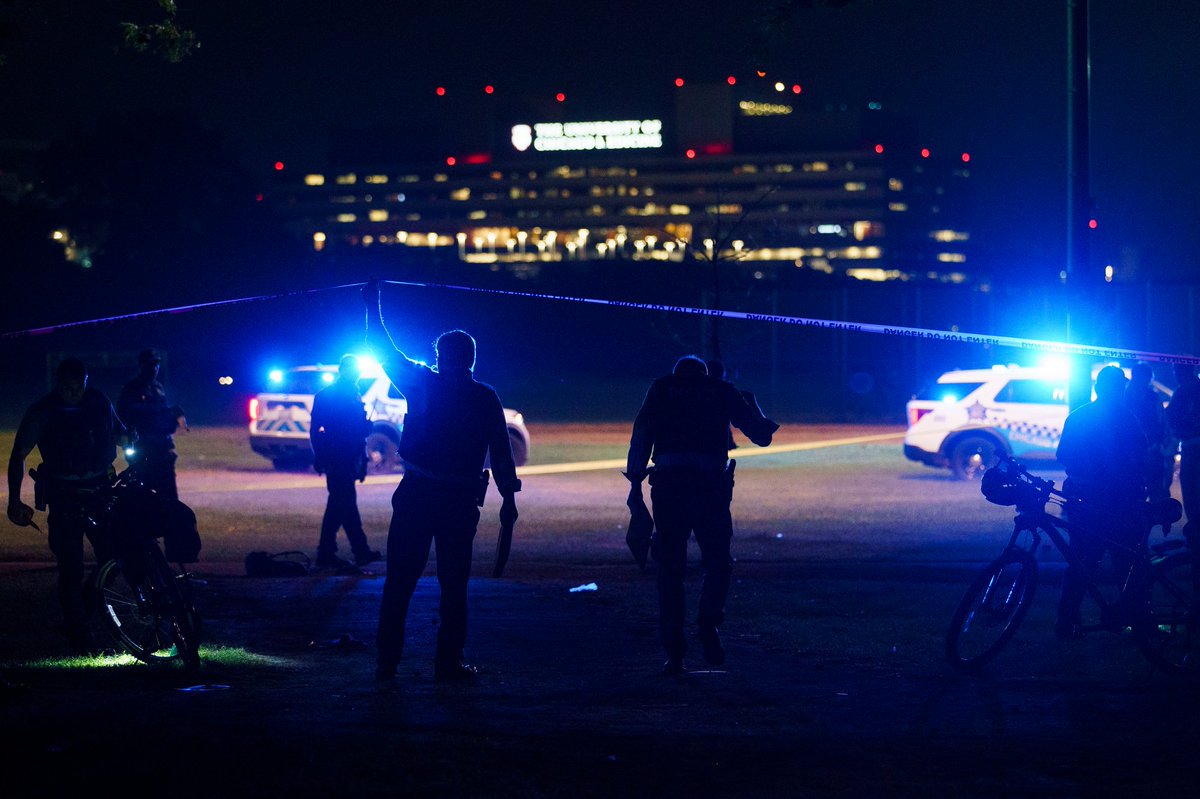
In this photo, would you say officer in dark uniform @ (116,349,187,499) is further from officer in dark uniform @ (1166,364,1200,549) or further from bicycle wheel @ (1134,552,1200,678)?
officer in dark uniform @ (1166,364,1200,549)

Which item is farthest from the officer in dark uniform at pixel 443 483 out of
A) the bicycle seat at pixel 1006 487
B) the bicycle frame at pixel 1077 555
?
the bicycle frame at pixel 1077 555

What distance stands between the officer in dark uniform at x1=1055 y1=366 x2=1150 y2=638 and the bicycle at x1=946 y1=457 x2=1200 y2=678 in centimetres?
10

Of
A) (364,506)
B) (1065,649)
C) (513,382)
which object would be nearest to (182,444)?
(364,506)

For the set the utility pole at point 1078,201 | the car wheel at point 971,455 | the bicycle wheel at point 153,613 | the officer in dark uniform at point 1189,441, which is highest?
the utility pole at point 1078,201

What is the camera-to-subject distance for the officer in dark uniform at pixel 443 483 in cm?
745

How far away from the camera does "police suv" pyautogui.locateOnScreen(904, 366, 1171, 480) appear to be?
2081 centimetres

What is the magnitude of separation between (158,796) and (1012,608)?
4732mm

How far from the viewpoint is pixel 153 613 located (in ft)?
25.4

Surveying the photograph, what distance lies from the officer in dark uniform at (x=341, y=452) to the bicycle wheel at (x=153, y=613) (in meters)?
4.38

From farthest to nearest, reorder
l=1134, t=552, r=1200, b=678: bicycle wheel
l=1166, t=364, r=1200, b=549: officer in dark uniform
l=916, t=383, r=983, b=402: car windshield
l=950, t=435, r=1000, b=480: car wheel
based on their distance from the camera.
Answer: l=916, t=383, r=983, b=402: car windshield
l=950, t=435, r=1000, b=480: car wheel
l=1166, t=364, r=1200, b=549: officer in dark uniform
l=1134, t=552, r=1200, b=678: bicycle wheel

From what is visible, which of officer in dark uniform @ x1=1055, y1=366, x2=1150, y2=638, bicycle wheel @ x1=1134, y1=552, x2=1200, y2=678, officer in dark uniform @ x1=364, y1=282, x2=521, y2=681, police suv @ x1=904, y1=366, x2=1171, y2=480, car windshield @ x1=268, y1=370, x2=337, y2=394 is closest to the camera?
officer in dark uniform @ x1=364, y1=282, x2=521, y2=681

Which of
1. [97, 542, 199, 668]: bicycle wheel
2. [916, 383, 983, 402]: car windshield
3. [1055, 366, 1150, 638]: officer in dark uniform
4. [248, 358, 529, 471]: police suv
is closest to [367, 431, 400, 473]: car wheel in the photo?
[248, 358, 529, 471]: police suv

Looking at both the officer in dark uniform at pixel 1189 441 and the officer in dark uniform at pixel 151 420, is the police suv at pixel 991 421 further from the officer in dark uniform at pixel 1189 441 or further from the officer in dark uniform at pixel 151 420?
the officer in dark uniform at pixel 151 420

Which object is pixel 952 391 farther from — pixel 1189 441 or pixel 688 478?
pixel 688 478
